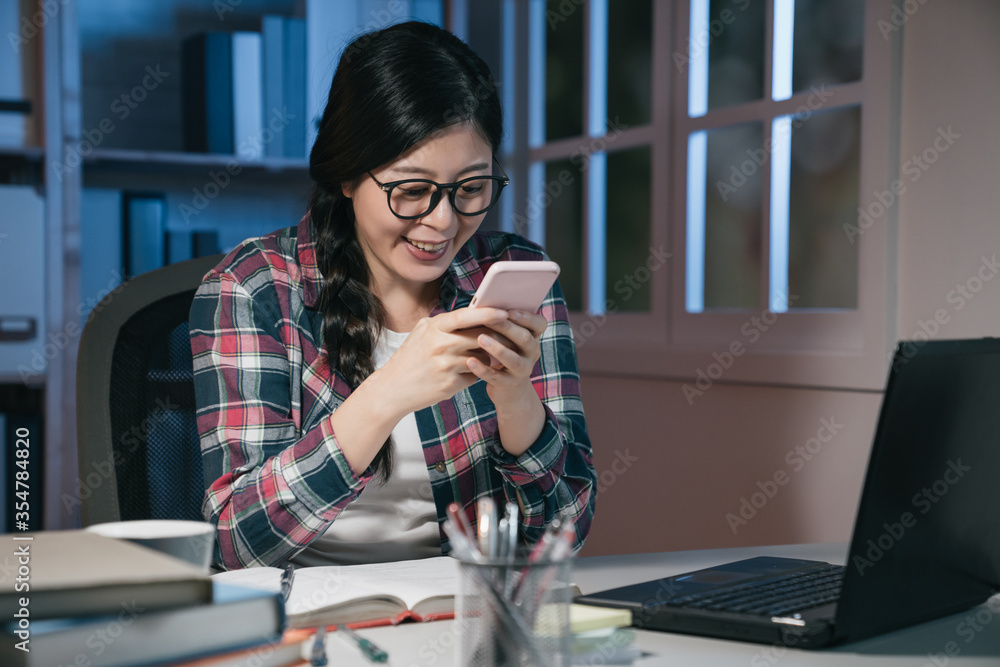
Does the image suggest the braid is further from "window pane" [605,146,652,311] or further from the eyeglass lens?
"window pane" [605,146,652,311]

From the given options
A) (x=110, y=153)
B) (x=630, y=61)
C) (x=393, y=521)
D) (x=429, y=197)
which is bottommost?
(x=393, y=521)

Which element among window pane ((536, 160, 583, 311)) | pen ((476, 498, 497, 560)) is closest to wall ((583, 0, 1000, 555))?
window pane ((536, 160, 583, 311))

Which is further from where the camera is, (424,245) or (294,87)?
(294,87)

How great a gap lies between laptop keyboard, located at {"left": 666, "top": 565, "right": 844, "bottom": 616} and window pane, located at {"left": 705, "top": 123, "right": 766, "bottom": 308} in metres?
1.11

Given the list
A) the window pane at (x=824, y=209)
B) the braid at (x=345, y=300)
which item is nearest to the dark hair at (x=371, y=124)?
the braid at (x=345, y=300)

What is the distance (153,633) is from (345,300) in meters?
0.81

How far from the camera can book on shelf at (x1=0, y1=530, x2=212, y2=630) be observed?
0.57 meters

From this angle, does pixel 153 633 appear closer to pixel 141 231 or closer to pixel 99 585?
pixel 99 585

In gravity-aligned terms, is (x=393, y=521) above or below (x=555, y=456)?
below

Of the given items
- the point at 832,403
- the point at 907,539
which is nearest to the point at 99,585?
the point at 907,539

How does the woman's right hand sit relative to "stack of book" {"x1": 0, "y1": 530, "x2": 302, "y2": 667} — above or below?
above

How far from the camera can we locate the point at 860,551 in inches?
27.9

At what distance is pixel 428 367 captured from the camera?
1.07 metres

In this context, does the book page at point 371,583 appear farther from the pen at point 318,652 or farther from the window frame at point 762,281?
the window frame at point 762,281
